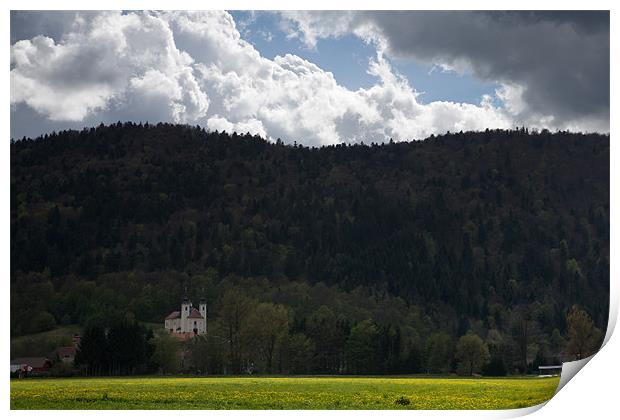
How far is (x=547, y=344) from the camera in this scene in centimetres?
3081

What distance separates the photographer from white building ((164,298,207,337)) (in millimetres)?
28266

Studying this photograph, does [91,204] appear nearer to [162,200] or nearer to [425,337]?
[162,200]

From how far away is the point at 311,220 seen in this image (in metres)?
34.9

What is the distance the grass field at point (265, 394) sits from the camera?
22547 millimetres

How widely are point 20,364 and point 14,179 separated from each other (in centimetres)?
628

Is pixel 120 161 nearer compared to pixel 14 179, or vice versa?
pixel 14 179

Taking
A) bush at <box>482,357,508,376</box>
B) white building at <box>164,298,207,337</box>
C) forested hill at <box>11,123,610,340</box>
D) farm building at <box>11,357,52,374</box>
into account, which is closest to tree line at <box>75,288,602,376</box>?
bush at <box>482,357,508,376</box>

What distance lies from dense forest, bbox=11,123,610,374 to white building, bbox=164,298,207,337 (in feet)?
1.04

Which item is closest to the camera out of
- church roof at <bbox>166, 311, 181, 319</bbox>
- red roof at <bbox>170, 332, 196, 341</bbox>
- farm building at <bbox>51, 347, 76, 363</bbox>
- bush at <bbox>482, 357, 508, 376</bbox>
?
farm building at <bbox>51, 347, 76, 363</bbox>

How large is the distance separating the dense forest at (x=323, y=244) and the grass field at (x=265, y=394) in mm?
2462

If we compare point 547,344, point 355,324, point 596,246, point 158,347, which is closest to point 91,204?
point 158,347

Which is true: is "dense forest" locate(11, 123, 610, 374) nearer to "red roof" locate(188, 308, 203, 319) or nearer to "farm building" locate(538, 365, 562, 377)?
"red roof" locate(188, 308, 203, 319)

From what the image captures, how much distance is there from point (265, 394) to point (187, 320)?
6.53 m

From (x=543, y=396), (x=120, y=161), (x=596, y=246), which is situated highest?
(x=120, y=161)
